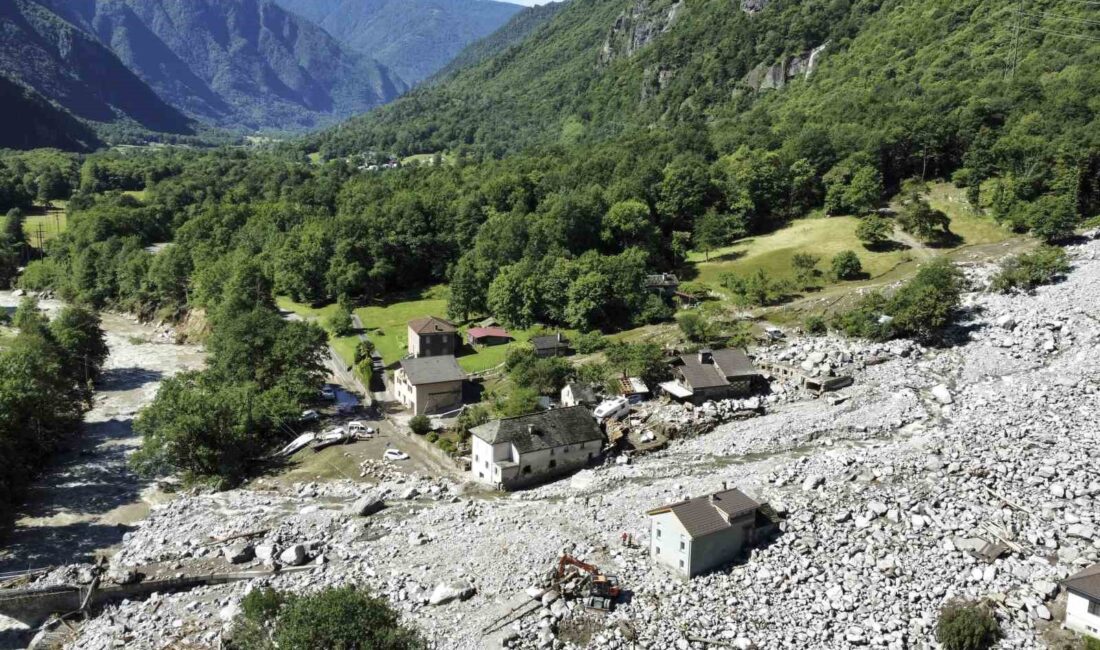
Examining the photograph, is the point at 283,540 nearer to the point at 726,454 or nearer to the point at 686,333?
the point at 726,454

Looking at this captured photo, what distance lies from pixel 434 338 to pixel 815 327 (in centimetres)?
3099

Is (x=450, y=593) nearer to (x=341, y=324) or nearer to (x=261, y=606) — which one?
(x=261, y=606)

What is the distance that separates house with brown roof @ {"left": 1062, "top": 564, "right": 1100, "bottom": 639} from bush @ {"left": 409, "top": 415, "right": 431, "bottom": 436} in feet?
112

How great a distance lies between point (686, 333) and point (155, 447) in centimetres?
3719

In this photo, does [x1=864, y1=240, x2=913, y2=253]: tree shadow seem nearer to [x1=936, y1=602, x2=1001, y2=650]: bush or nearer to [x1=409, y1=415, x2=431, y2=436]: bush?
[x1=409, y1=415, x2=431, y2=436]: bush

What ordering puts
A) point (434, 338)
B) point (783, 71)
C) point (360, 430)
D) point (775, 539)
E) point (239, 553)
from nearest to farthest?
1. point (775, 539)
2. point (239, 553)
3. point (360, 430)
4. point (434, 338)
5. point (783, 71)

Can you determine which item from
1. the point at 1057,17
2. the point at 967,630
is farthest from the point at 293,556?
the point at 1057,17

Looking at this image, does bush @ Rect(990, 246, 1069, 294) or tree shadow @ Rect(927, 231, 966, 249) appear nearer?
bush @ Rect(990, 246, 1069, 294)

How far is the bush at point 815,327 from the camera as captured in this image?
57.1 metres

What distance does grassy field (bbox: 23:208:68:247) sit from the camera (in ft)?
391

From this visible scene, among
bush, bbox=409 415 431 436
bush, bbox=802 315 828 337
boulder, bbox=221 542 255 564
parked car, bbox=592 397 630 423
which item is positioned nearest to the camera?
boulder, bbox=221 542 255 564

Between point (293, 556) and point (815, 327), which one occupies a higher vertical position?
point (815, 327)

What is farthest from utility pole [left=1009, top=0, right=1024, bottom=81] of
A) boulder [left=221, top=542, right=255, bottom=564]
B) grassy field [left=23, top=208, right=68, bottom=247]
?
grassy field [left=23, top=208, right=68, bottom=247]

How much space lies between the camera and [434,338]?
204ft
